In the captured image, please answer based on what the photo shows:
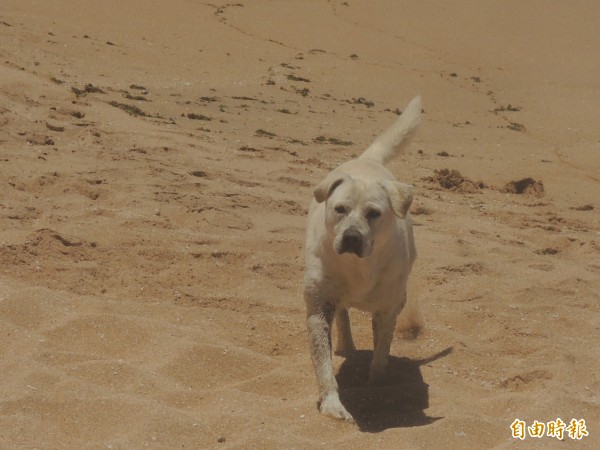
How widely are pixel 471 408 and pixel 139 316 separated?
2.16 meters

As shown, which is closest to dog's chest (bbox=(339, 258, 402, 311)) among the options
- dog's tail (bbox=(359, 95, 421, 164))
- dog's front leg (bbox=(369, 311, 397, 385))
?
dog's front leg (bbox=(369, 311, 397, 385))

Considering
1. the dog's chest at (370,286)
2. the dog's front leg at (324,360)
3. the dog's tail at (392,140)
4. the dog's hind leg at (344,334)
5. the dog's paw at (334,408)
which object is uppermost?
the dog's tail at (392,140)

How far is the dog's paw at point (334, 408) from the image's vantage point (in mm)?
5059

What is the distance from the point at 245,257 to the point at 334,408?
2607 millimetres

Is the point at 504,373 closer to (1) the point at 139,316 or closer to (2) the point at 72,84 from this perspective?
(1) the point at 139,316

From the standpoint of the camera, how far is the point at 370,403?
18.3 feet

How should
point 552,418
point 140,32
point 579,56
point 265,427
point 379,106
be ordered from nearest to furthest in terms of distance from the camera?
point 265,427, point 552,418, point 379,106, point 140,32, point 579,56

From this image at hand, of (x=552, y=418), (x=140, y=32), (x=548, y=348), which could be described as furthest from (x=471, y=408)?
(x=140, y=32)

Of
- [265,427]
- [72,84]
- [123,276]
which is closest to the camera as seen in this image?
[265,427]

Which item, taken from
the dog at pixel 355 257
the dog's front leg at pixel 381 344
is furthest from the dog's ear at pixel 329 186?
the dog's front leg at pixel 381 344

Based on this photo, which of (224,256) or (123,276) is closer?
(123,276)

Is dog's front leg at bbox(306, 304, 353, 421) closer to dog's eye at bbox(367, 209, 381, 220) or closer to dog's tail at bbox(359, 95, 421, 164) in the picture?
dog's eye at bbox(367, 209, 381, 220)

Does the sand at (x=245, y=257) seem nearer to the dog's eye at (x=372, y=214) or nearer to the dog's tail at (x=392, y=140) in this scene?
the dog's eye at (x=372, y=214)

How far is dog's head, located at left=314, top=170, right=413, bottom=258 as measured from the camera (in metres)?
5.04
